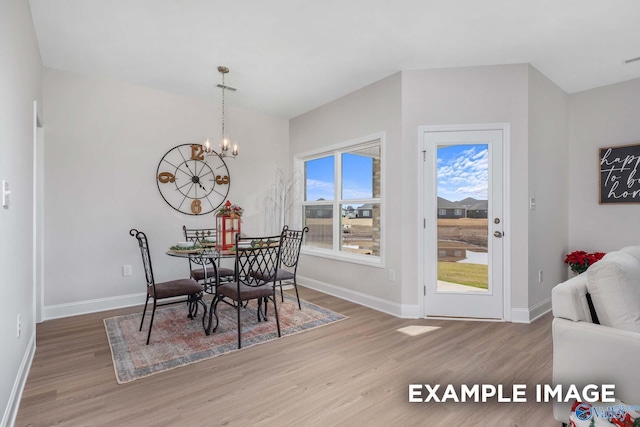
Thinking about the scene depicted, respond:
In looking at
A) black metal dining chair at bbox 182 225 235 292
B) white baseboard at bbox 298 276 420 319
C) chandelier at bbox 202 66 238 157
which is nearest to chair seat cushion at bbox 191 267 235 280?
black metal dining chair at bbox 182 225 235 292

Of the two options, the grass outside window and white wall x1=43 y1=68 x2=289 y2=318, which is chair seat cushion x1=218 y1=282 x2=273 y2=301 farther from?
the grass outside window

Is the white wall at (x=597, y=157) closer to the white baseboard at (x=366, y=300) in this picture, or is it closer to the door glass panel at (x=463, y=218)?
the door glass panel at (x=463, y=218)

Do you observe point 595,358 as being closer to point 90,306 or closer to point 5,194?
point 5,194

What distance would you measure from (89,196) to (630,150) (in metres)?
6.18

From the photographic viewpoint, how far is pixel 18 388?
1985 millimetres

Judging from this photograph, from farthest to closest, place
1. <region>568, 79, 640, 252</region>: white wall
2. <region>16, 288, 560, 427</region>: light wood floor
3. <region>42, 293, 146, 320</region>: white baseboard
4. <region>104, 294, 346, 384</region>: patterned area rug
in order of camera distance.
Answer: <region>568, 79, 640, 252</region>: white wall < <region>42, 293, 146, 320</region>: white baseboard < <region>104, 294, 346, 384</region>: patterned area rug < <region>16, 288, 560, 427</region>: light wood floor

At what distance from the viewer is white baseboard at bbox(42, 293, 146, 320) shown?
345 cm

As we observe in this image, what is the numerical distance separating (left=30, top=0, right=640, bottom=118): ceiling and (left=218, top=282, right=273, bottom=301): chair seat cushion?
225 centimetres

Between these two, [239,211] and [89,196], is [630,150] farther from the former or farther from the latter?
[89,196]

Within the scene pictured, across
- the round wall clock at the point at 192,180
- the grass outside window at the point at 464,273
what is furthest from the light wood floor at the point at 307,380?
the round wall clock at the point at 192,180

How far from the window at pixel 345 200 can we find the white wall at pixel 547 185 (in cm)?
163

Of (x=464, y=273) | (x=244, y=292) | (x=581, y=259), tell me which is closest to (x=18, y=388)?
(x=244, y=292)

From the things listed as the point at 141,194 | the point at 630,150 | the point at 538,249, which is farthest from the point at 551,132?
the point at 141,194

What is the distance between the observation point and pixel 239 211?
3322 mm
